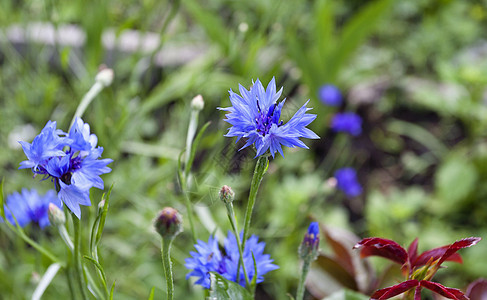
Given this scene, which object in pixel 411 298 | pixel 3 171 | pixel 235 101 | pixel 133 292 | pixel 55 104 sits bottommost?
pixel 411 298

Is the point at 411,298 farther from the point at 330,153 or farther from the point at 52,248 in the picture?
the point at 330,153

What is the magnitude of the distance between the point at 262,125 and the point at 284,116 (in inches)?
6.0

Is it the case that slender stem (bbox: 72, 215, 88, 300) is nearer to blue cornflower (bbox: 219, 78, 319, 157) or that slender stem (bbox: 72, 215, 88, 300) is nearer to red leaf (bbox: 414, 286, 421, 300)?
blue cornflower (bbox: 219, 78, 319, 157)

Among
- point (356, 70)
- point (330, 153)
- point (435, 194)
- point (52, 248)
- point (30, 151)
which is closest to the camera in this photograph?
point (30, 151)

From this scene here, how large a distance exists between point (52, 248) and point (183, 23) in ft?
4.25

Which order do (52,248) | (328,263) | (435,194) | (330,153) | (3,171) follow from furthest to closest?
(330,153), (435,194), (3,171), (52,248), (328,263)

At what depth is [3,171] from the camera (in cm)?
130

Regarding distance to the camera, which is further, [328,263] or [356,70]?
[356,70]

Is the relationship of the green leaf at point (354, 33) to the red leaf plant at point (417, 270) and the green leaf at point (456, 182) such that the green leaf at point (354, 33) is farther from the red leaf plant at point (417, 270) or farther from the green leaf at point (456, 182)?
the red leaf plant at point (417, 270)

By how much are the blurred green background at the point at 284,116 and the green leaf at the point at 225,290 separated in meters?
0.11

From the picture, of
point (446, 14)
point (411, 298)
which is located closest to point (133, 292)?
point (411, 298)

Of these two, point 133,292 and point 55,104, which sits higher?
point 55,104

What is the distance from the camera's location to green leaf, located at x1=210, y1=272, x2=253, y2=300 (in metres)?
0.45

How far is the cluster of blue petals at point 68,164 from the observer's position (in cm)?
40
